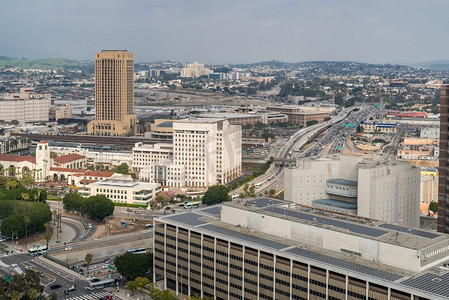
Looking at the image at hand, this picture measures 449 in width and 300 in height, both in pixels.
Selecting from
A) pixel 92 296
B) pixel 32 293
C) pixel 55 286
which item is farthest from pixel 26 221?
pixel 32 293

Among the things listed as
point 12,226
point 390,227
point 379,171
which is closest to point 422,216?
point 379,171

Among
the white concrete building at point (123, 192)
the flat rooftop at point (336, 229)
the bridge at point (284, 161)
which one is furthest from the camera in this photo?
the bridge at point (284, 161)

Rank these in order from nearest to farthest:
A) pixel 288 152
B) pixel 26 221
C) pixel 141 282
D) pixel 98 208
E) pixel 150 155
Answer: pixel 141 282 < pixel 26 221 < pixel 98 208 < pixel 150 155 < pixel 288 152

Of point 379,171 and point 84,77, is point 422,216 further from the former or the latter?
point 84,77

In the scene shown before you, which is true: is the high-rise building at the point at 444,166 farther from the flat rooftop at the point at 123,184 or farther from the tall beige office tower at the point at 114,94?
the tall beige office tower at the point at 114,94

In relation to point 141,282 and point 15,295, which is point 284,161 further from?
point 15,295

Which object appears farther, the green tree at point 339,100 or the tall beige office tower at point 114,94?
the green tree at point 339,100

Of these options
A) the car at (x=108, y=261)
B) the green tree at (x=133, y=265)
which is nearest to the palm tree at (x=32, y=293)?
the green tree at (x=133, y=265)
